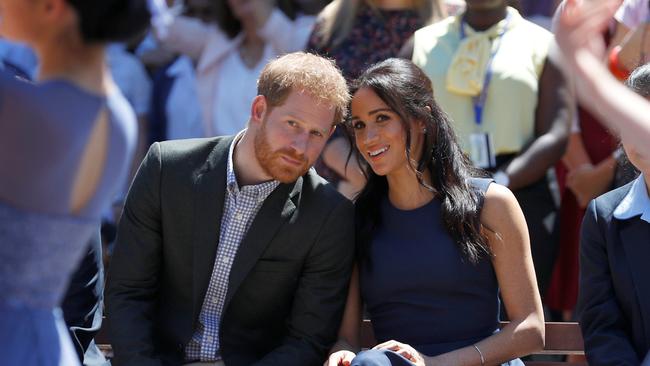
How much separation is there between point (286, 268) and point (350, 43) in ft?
5.08

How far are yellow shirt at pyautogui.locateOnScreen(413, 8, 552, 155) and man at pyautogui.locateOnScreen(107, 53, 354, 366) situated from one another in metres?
1.01

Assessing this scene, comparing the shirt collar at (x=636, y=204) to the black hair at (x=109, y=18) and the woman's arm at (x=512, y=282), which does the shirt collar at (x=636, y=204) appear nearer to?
the woman's arm at (x=512, y=282)

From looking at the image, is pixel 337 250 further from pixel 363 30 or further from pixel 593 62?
pixel 593 62

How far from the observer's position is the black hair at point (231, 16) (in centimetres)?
604

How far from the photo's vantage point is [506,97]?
16.0 feet

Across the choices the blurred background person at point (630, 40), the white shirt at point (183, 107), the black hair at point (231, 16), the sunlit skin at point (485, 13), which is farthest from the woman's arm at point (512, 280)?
the white shirt at point (183, 107)

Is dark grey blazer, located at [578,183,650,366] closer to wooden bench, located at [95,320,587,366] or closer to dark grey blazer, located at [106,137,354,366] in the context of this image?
wooden bench, located at [95,320,587,366]

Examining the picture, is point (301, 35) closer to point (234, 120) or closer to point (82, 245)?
point (234, 120)

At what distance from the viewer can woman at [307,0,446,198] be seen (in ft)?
16.8

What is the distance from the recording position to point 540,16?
591cm

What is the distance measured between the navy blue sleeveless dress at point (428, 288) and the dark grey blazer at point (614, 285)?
321 millimetres

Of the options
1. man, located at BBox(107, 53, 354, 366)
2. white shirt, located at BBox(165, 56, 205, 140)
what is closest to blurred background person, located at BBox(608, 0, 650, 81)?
man, located at BBox(107, 53, 354, 366)

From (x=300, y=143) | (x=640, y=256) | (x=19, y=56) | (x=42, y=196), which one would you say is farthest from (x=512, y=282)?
(x=19, y=56)

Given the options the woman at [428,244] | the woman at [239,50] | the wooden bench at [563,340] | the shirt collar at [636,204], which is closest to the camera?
the shirt collar at [636,204]
